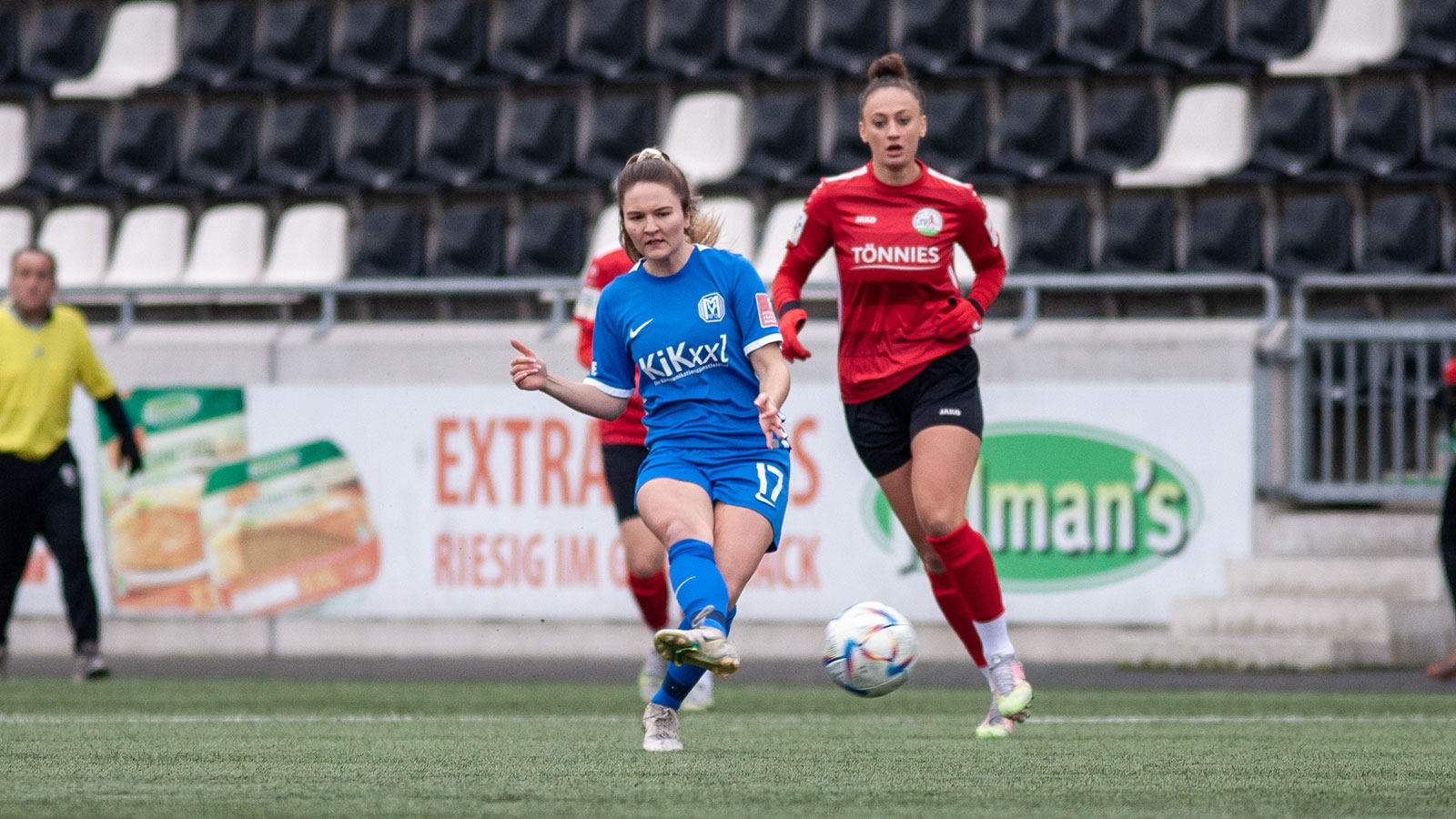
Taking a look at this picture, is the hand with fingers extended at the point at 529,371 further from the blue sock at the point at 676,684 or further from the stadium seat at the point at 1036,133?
the stadium seat at the point at 1036,133

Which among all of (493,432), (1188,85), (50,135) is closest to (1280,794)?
(493,432)

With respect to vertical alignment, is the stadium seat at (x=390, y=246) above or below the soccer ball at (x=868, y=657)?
above

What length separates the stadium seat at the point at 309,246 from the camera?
1424 cm

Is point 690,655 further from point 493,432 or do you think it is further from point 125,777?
point 493,432

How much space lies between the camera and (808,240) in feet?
22.0

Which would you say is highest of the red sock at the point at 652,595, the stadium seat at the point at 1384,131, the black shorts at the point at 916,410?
the stadium seat at the point at 1384,131

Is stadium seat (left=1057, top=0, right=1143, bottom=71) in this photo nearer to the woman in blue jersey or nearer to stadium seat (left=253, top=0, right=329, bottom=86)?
stadium seat (left=253, top=0, right=329, bottom=86)

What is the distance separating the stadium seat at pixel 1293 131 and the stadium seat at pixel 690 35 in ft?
13.4

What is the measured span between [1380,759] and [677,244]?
2485mm

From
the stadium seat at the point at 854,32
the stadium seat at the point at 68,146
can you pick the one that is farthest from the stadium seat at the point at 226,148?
the stadium seat at the point at 854,32

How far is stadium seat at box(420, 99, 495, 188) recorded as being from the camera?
48.1ft

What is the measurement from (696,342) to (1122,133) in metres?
8.56

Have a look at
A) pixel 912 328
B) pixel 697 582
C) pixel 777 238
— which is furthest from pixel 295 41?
pixel 697 582

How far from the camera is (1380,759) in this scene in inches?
214
